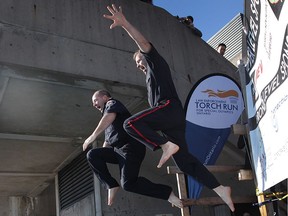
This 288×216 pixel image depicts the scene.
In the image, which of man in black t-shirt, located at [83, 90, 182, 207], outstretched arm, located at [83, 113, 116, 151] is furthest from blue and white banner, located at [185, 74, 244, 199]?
outstretched arm, located at [83, 113, 116, 151]

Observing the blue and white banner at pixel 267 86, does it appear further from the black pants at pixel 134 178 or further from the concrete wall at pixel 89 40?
the concrete wall at pixel 89 40

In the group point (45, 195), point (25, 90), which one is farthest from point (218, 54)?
point (45, 195)

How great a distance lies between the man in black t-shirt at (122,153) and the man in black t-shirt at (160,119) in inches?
17.3

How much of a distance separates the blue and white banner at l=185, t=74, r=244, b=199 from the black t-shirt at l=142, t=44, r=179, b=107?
212cm

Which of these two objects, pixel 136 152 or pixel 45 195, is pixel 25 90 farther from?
pixel 45 195

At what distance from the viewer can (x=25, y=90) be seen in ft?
25.2

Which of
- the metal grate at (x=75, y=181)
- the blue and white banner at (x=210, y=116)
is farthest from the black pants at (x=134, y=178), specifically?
the metal grate at (x=75, y=181)

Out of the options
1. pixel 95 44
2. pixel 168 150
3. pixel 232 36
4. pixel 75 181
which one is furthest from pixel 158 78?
pixel 232 36

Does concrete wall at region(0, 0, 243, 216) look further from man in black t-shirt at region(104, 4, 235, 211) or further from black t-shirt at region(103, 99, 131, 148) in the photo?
man in black t-shirt at region(104, 4, 235, 211)

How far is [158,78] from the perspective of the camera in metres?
4.42

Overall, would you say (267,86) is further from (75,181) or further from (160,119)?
(75,181)

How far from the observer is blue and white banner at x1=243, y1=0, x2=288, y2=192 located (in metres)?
4.39

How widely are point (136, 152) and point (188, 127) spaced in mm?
1889

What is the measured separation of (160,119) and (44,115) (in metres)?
4.80
